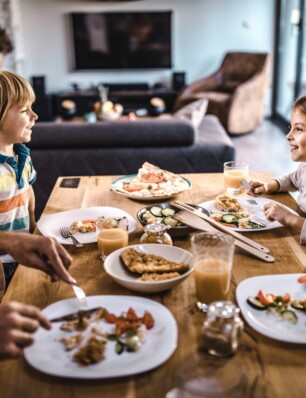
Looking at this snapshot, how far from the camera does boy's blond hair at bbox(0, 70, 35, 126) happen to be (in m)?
1.90

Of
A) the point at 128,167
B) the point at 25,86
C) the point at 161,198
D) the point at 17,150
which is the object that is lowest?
the point at 128,167

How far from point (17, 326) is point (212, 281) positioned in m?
0.45

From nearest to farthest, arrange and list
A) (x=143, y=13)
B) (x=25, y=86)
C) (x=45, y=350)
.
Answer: (x=45, y=350), (x=25, y=86), (x=143, y=13)

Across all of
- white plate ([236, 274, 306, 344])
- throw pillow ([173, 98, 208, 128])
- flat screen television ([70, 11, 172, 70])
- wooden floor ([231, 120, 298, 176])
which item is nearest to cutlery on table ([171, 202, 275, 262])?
white plate ([236, 274, 306, 344])

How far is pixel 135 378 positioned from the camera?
0.97 m

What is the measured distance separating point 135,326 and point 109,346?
80 mm

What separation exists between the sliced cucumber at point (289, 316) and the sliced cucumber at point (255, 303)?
0.15ft

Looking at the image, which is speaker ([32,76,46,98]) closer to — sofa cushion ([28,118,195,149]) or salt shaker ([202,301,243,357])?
sofa cushion ([28,118,195,149])

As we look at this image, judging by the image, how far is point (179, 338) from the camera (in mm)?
1091

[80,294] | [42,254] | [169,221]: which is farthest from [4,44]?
[80,294]

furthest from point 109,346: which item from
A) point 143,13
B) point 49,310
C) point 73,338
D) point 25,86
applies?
point 143,13

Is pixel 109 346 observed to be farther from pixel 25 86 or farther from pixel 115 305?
pixel 25 86

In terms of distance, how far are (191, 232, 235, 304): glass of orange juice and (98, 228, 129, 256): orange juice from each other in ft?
1.00

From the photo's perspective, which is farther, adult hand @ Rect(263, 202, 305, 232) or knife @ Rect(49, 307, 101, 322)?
adult hand @ Rect(263, 202, 305, 232)
